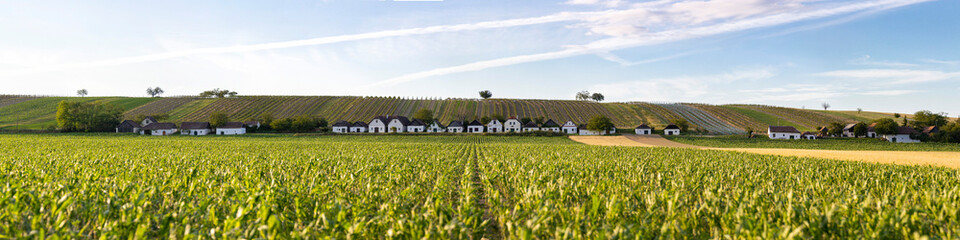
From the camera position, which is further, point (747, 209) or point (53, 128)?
point (53, 128)

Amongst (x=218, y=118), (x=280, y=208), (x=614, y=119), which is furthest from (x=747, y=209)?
(x=614, y=119)

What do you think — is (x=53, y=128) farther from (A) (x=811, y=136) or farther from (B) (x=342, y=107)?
(A) (x=811, y=136)

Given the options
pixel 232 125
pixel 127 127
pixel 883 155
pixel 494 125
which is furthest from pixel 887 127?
pixel 127 127

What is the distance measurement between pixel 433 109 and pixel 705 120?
297ft

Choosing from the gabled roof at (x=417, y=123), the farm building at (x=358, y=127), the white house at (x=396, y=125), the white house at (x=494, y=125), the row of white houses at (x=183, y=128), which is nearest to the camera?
the row of white houses at (x=183, y=128)

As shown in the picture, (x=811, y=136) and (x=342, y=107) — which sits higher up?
(x=342, y=107)

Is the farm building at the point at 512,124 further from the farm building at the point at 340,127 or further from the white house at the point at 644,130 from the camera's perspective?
the farm building at the point at 340,127

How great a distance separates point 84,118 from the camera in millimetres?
95500

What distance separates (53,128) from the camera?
94.8 metres

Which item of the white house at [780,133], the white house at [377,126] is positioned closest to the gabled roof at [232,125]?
the white house at [377,126]

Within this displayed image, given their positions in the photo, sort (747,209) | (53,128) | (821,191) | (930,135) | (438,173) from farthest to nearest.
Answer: (53,128), (930,135), (438,173), (821,191), (747,209)

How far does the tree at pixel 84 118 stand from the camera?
Result: 94375 millimetres

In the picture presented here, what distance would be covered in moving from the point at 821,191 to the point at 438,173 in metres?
11.5

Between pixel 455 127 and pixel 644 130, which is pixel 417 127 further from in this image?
pixel 644 130
